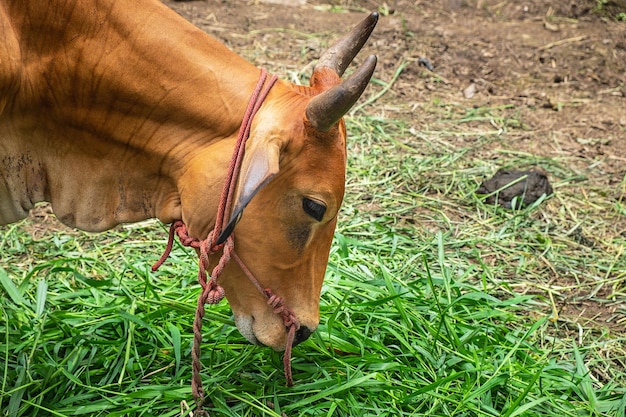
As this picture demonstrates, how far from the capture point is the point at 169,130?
9.70 ft

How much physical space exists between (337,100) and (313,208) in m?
0.42

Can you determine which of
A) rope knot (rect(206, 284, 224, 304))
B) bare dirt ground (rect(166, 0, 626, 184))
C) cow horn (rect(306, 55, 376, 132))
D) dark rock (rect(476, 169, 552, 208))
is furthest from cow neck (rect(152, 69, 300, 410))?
bare dirt ground (rect(166, 0, 626, 184))

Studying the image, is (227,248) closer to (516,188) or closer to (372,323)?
(372,323)

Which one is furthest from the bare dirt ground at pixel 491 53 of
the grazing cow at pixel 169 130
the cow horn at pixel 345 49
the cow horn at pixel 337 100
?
the cow horn at pixel 337 100

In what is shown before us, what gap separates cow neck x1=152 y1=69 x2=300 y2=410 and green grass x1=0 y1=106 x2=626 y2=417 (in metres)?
0.37

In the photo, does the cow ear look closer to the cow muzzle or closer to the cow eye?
the cow eye

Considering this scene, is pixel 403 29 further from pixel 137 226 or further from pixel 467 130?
pixel 137 226

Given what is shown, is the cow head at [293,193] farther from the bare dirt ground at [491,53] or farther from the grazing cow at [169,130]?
the bare dirt ground at [491,53]

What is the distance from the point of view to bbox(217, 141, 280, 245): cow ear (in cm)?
256

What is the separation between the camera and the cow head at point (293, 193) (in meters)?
2.65

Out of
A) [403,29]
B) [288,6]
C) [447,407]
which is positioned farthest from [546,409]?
[288,6]

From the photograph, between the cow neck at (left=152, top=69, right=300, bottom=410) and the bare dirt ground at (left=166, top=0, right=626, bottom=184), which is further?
the bare dirt ground at (left=166, top=0, right=626, bottom=184)

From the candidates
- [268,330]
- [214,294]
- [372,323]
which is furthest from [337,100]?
[372,323]

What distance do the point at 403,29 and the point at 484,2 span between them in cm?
143
